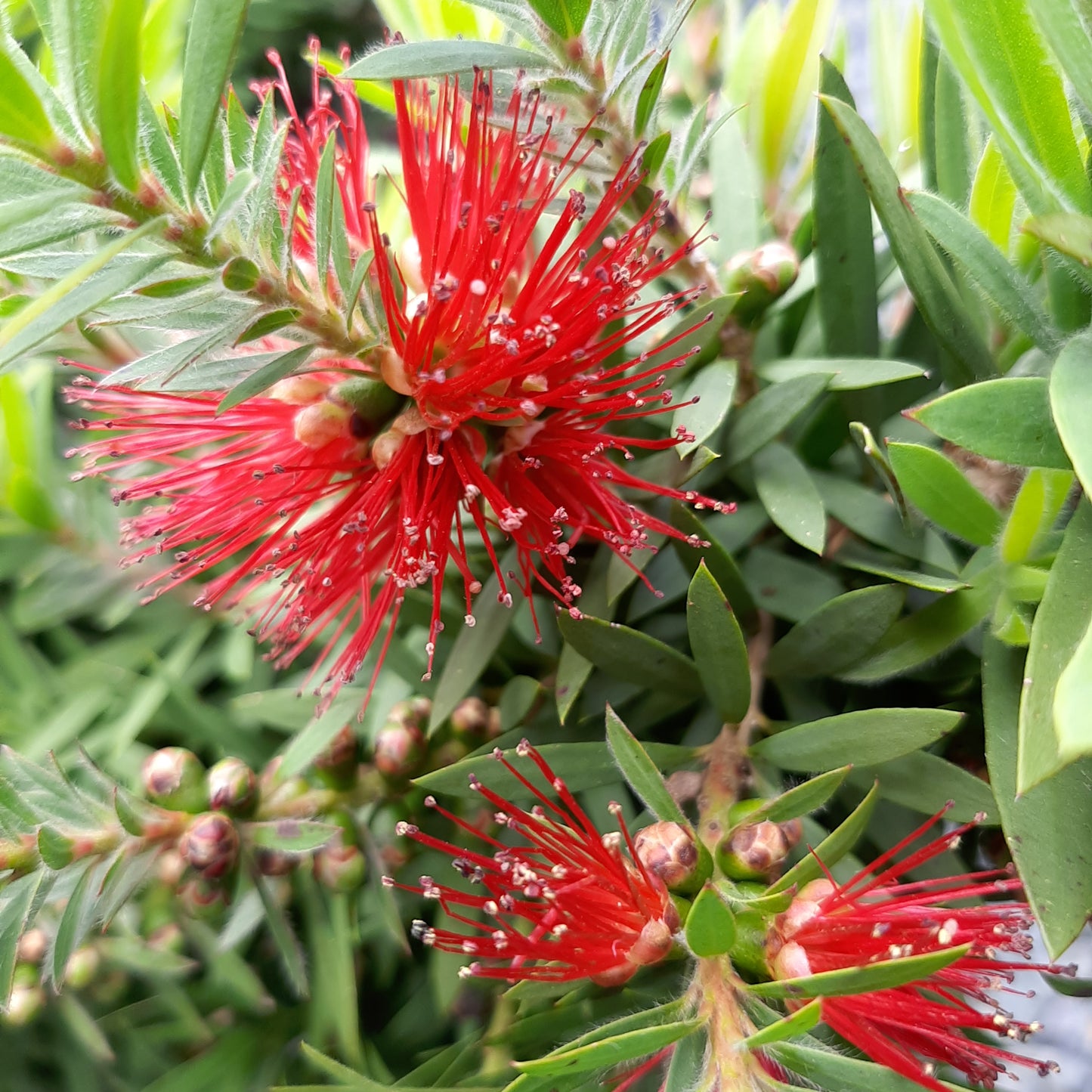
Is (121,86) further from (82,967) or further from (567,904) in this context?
(82,967)

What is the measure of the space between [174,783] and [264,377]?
0.84ft

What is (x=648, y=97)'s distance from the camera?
387 millimetres

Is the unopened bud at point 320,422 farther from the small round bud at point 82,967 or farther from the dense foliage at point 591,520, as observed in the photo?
the small round bud at point 82,967

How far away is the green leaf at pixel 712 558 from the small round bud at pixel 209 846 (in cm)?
28

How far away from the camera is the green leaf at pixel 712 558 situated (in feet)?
1.36

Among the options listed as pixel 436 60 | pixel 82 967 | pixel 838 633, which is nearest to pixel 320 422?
pixel 436 60

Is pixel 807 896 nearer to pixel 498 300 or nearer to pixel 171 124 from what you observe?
pixel 498 300

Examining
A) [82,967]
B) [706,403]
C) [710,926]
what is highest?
[706,403]

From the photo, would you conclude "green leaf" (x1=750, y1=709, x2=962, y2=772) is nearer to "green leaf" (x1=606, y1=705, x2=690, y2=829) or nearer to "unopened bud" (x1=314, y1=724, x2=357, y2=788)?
"green leaf" (x1=606, y1=705, x2=690, y2=829)

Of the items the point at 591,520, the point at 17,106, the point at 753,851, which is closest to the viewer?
the point at 17,106

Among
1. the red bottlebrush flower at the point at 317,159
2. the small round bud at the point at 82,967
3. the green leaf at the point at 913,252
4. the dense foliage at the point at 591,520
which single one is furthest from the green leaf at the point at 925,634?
the small round bud at the point at 82,967

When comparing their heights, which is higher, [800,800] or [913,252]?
[913,252]

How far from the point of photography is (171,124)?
36 cm

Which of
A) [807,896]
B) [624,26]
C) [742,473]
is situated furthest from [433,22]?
[807,896]
